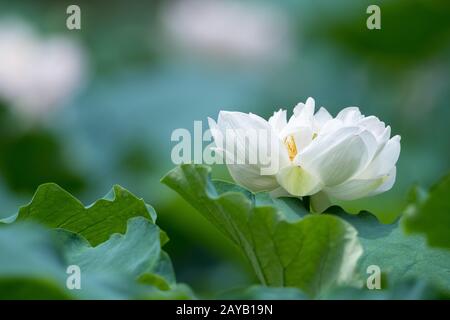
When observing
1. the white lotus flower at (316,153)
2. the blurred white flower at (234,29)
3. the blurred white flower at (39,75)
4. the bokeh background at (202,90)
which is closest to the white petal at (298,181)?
the white lotus flower at (316,153)

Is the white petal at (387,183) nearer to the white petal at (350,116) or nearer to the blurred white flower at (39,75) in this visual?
the white petal at (350,116)

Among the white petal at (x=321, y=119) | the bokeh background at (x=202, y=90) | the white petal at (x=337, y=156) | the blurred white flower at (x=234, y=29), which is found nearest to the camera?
the white petal at (x=337, y=156)

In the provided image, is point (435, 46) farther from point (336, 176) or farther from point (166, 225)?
point (336, 176)

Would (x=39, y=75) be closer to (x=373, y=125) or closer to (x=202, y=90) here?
(x=202, y=90)

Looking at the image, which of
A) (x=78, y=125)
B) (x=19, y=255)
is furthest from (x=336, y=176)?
(x=78, y=125)

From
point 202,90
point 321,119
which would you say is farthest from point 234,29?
point 321,119

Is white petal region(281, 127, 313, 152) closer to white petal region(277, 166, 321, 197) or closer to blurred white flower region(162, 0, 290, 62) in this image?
white petal region(277, 166, 321, 197)
